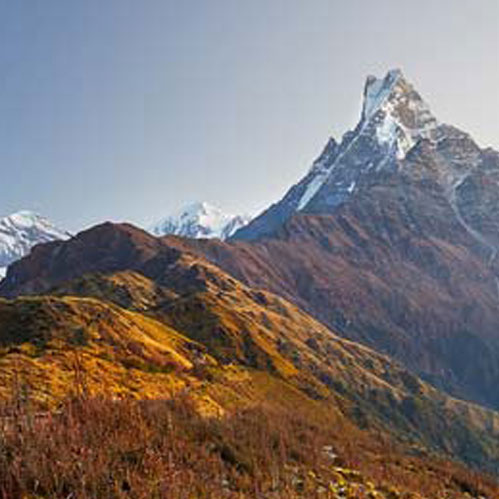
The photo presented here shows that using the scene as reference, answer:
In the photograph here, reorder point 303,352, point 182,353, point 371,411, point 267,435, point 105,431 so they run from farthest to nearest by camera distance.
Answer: point 303,352, point 371,411, point 182,353, point 267,435, point 105,431

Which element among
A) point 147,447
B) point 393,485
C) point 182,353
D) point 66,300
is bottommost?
point 393,485

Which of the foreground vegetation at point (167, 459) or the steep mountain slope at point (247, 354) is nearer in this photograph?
the foreground vegetation at point (167, 459)

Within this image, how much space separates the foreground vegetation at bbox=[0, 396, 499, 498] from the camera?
10.3 m

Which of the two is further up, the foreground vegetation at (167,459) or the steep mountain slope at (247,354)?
the steep mountain slope at (247,354)

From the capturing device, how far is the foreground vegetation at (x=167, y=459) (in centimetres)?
1031

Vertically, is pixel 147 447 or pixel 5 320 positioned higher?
pixel 5 320

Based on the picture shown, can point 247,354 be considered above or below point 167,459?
above

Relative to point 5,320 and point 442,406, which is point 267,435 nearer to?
point 5,320

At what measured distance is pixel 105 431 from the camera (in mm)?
13539

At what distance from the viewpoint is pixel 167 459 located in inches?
497

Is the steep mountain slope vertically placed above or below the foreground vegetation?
above

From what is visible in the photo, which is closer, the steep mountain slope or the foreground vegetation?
the foreground vegetation

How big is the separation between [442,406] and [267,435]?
184m

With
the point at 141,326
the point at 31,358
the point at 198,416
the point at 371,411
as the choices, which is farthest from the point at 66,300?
the point at 371,411
